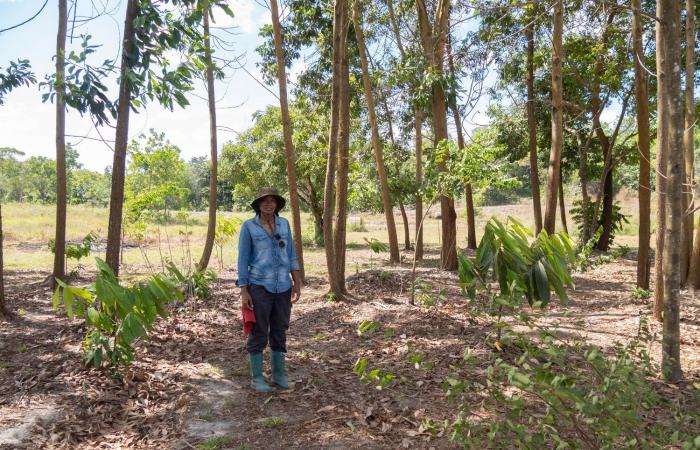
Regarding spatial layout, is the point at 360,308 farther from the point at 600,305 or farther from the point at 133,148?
the point at 133,148

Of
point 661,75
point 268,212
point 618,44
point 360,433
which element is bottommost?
point 360,433

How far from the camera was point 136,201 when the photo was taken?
13.1 m

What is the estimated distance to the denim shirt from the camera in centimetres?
426

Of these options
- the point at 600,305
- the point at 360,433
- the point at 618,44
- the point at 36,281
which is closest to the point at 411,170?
the point at 618,44

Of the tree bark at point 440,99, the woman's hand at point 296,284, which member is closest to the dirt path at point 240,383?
the woman's hand at point 296,284

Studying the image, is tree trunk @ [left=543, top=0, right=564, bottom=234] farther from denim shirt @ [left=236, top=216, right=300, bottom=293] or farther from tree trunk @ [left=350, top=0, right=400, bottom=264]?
denim shirt @ [left=236, top=216, right=300, bottom=293]

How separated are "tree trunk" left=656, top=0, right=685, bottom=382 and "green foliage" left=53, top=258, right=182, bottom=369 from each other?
13.2 ft

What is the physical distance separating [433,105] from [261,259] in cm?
Result: 746

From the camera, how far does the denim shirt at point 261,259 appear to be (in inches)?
168

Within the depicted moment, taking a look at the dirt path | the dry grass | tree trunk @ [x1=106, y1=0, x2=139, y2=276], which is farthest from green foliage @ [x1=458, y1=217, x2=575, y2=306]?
tree trunk @ [x1=106, y1=0, x2=139, y2=276]

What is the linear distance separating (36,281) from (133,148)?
505cm

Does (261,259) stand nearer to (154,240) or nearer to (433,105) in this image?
(433,105)

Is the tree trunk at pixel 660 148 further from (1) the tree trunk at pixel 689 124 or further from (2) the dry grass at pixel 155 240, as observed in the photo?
(1) the tree trunk at pixel 689 124

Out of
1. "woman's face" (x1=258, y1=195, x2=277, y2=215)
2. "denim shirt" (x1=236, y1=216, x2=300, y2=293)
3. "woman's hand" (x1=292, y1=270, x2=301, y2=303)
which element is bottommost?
"woman's hand" (x1=292, y1=270, x2=301, y2=303)
